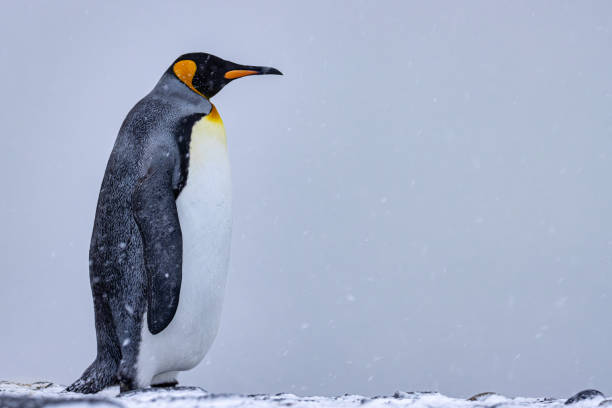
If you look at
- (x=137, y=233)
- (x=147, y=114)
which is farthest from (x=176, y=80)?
(x=137, y=233)

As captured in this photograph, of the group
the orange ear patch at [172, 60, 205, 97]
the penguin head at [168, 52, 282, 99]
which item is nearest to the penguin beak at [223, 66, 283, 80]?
the penguin head at [168, 52, 282, 99]

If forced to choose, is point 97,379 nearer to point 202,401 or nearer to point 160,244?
point 160,244

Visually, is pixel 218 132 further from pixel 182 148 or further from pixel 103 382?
pixel 103 382

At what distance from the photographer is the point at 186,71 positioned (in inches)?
108

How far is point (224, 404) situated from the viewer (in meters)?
1.37

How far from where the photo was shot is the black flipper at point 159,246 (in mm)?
2221

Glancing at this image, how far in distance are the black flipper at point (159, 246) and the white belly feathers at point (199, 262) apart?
0.36ft

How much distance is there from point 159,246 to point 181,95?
760mm

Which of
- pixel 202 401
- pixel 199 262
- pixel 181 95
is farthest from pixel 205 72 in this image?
pixel 202 401

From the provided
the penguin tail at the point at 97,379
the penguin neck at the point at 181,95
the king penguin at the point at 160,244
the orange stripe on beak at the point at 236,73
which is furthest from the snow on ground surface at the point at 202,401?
the orange stripe on beak at the point at 236,73

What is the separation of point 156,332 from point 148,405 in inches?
34.2

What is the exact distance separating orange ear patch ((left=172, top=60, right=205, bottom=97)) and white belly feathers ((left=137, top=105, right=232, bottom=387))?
0.24 meters

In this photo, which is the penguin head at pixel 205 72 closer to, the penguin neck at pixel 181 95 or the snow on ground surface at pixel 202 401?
the penguin neck at pixel 181 95

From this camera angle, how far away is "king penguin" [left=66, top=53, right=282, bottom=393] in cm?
224
